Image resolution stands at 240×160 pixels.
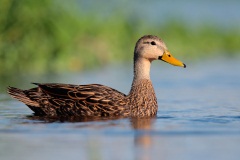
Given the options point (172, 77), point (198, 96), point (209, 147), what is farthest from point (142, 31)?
point (209, 147)

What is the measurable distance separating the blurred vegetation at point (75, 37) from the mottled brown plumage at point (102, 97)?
209 inches

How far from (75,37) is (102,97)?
820cm

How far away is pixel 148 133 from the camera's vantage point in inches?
461

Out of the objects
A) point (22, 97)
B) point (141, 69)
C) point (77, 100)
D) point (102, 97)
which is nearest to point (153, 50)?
point (141, 69)

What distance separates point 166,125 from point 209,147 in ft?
6.36

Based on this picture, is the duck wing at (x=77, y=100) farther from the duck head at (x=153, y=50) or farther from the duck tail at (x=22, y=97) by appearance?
the duck head at (x=153, y=50)

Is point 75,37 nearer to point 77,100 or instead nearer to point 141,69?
point 141,69

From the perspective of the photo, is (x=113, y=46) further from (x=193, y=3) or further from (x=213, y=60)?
(x=193, y=3)

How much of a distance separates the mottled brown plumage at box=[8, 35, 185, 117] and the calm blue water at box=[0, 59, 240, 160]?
295 millimetres

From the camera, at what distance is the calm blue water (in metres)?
10.3

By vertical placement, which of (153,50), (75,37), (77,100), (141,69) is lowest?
(77,100)

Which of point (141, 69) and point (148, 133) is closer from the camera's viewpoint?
point (148, 133)

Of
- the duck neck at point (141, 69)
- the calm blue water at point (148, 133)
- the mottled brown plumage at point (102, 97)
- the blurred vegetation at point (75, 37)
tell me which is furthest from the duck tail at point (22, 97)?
the blurred vegetation at point (75, 37)

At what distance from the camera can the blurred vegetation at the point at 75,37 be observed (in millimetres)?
19250
